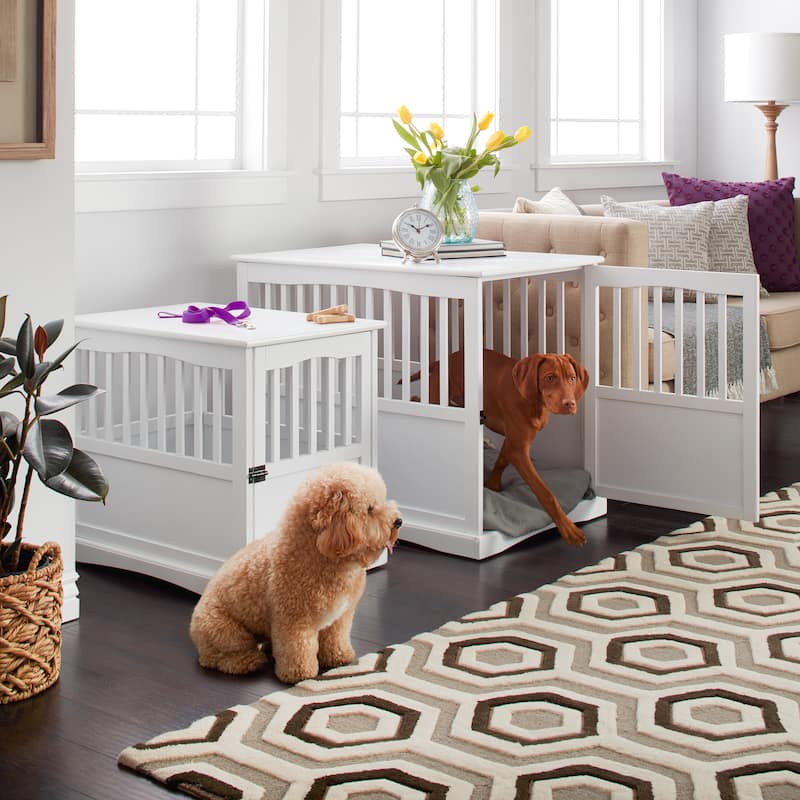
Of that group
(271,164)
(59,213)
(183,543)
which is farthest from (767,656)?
(271,164)

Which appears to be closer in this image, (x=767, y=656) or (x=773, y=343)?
(x=767, y=656)

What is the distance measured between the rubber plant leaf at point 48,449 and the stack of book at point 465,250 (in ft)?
4.64

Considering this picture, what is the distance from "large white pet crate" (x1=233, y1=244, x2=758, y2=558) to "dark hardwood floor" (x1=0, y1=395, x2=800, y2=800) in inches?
4.9

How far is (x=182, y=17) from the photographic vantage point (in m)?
3.49

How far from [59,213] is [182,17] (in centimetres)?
123

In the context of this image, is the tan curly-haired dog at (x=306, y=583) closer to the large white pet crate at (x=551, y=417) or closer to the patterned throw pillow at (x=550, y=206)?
the large white pet crate at (x=551, y=417)

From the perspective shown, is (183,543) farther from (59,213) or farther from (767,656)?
(767,656)

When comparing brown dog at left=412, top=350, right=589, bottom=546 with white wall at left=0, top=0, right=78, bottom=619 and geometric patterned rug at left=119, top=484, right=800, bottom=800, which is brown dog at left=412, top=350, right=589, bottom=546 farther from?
white wall at left=0, top=0, right=78, bottom=619

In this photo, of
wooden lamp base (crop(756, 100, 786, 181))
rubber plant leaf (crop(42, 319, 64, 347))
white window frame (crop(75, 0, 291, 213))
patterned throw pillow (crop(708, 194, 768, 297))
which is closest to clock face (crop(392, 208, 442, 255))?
white window frame (crop(75, 0, 291, 213))

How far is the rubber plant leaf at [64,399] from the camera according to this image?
2.05 m

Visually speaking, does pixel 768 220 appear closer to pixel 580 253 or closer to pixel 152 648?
pixel 580 253

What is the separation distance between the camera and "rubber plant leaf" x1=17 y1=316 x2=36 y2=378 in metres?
2.06

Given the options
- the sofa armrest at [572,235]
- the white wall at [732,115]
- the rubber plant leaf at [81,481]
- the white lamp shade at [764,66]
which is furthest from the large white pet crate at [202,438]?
the white wall at [732,115]

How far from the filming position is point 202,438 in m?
2.86
